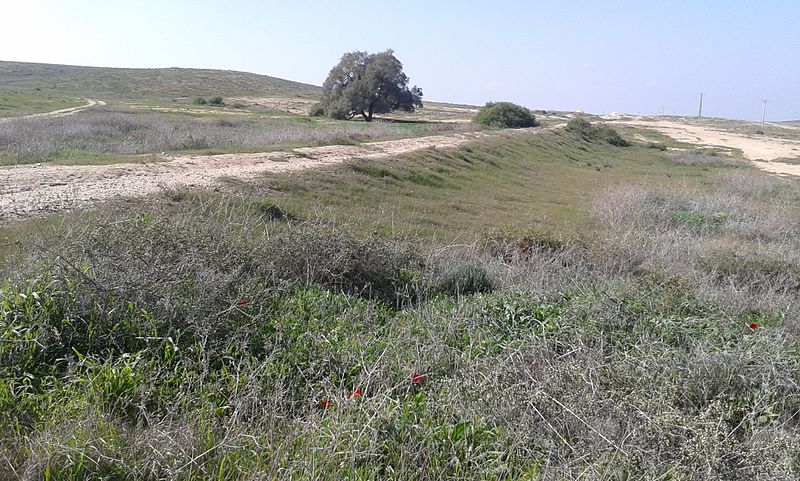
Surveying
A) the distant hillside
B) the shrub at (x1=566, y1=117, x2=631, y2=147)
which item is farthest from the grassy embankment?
the distant hillside

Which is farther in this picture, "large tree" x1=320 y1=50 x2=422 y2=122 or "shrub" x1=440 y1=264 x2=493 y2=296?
"large tree" x1=320 y1=50 x2=422 y2=122

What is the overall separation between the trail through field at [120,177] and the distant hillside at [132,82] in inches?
2402

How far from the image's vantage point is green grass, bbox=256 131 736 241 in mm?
12141

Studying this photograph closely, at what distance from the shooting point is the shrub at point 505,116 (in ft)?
160

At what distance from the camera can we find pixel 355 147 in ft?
68.1

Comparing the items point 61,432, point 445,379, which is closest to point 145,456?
point 61,432

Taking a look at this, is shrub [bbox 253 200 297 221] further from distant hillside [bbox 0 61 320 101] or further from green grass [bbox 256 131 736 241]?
distant hillside [bbox 0 61 320 101]

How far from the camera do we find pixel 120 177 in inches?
432

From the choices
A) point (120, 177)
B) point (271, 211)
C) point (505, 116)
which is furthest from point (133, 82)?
point (271, 211)

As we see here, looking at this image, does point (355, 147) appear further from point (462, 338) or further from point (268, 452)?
point (268, 452)

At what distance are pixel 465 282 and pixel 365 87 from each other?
44.6 metres

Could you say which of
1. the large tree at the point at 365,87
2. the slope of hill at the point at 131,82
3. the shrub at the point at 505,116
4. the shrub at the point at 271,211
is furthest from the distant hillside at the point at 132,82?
the shrub at the point at 271,211

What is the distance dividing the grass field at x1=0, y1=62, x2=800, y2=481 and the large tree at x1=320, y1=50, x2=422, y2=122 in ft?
142

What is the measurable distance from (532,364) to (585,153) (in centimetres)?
3471
